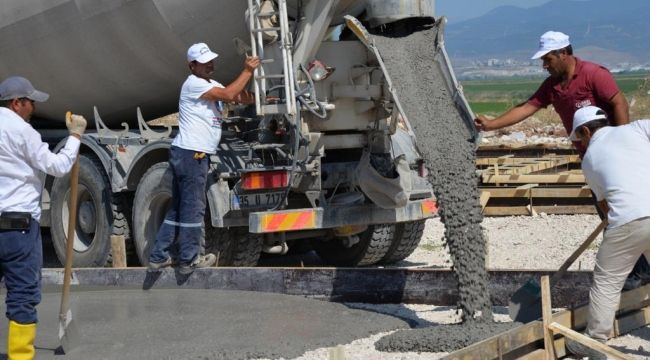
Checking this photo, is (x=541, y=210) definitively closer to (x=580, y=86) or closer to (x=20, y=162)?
(x=580, y=86)

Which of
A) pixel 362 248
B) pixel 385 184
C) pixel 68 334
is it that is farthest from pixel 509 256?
pixel 68 334

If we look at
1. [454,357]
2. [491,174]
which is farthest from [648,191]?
[491,174]

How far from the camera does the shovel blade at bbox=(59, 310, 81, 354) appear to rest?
6.88 meters

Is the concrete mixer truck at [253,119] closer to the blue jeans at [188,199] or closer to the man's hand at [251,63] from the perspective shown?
the man's hand at [251,63]

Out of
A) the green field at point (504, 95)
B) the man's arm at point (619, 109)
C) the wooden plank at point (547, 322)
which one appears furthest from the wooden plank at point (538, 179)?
the wooden plank at point (547, 322)

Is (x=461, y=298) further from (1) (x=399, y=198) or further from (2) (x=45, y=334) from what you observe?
(2) (x=45, y=334)

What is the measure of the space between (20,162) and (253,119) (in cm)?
328

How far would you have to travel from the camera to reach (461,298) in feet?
23.4

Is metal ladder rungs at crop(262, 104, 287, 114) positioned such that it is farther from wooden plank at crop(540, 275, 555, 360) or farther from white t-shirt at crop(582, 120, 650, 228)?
wooden plank at crop(540, 275, 555, 360)

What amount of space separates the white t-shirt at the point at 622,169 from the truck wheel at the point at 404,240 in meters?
4.16

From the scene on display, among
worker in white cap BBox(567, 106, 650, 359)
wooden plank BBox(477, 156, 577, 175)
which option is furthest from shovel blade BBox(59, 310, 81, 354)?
wooden plank BBox(477, 156, 577, 175)

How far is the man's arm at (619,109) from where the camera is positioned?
280 inches

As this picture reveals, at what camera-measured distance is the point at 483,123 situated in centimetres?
781

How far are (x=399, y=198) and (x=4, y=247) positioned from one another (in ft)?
12.2
